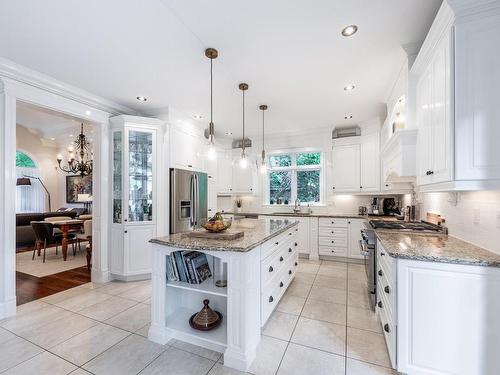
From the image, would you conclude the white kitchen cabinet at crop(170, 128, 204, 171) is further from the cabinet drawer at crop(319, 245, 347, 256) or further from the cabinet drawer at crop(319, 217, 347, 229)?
the cabinet drawer at crop(319, 245, 347, 256)

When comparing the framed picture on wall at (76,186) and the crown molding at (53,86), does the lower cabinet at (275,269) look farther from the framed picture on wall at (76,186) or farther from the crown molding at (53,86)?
the framed picture on wall at (76,186)

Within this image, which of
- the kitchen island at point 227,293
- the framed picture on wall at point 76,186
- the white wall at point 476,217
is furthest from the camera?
the framed picture on wall at point 76,186

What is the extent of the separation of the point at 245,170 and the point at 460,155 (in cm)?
441

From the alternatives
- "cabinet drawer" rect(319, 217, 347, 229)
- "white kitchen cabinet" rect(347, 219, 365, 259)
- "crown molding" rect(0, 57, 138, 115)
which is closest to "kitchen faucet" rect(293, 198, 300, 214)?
"cabinet drawer" rect(319, 217, 347, 229)

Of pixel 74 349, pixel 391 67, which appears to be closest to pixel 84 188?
pixel 74 349

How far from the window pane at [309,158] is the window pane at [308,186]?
0.21 metres

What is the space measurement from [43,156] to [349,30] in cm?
952

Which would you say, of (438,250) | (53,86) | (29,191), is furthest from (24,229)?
(438,250)

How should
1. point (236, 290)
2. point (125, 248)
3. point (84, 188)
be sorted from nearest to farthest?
point (236, 290) < point (125, 248) < point (84, 188)

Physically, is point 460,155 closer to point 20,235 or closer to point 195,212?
point 195,212

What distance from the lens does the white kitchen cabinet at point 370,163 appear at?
14.1ft

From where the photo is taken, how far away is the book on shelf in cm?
201

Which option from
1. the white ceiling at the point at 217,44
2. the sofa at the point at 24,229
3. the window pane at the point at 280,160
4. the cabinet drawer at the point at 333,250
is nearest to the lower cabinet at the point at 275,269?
the cabinet drawer at the point at 333,250

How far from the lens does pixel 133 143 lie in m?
3.56
